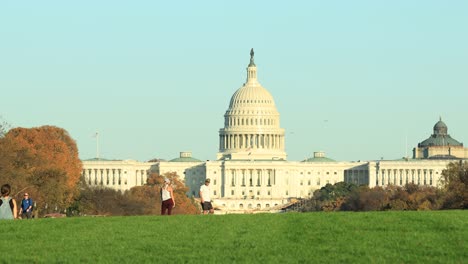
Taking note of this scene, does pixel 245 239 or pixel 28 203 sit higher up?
pixel 28 203

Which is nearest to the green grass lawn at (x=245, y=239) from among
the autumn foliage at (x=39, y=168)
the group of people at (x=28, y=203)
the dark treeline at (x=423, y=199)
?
the group of people at (x=28, y=203)

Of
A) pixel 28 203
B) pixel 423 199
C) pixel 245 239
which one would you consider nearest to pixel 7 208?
pixel 28 203

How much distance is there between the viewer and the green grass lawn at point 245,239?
38.7 m

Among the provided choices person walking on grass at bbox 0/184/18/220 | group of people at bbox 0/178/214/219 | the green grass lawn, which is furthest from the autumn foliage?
the green grass lawn

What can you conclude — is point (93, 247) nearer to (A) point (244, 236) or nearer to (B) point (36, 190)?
(A) point (244, 236)

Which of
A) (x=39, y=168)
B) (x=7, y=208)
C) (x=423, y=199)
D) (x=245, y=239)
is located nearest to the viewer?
(x=245, y=239)

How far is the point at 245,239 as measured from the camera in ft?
142

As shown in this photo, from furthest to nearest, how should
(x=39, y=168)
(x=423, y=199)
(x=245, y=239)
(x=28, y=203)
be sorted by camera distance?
1. (x=423, y=199)
2. (x=39, y=168)
3. (x=28, y=203)
4. (x=245, y=239)

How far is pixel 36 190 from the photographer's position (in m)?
111

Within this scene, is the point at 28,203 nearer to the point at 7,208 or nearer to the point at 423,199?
the point at 7,208

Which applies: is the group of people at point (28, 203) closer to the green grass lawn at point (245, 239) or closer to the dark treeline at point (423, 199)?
the green grass lawn at point (245, 239)

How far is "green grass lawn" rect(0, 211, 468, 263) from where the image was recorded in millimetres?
38719

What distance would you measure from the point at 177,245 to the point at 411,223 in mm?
8541

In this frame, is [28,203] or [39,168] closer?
[28,203]
